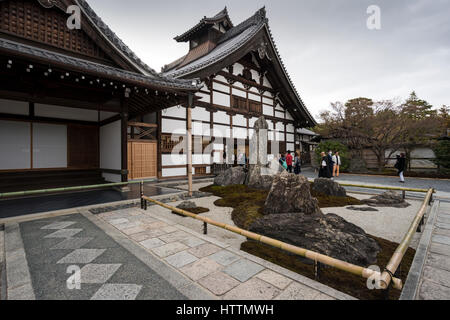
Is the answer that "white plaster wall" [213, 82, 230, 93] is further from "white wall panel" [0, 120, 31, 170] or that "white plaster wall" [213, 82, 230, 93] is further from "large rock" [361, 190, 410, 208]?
"large rock" [361, 190, 410, 208]

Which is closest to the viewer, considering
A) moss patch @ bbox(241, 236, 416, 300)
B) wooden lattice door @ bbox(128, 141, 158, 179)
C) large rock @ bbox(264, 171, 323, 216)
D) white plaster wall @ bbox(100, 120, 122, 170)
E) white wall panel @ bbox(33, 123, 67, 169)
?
moss patch @ bbox(241, 236, 416, 300)

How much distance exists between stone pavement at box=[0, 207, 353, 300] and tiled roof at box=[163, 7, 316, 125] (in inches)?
316

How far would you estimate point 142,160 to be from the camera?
9.13 meters

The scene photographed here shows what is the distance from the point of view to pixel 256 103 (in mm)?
15055

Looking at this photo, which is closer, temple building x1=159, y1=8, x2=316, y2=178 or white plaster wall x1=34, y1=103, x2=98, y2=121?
white plaster wall x1=34, y1=103, x2=98, y2=121

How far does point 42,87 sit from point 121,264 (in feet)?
19.7

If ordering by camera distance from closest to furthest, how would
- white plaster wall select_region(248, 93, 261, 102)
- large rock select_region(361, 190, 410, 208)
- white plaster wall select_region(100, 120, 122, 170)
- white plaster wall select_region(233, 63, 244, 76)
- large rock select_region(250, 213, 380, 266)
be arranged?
large rock select_region(250, 213, 380, 266) < large rock select_region(361, 190, 410, 208) < white plaster wall select_region(100, 120, 122, 170) < white plaster wall select_region(233, 63, 244, 76) < white plaster wall select_region(248, 93, 261, 102)

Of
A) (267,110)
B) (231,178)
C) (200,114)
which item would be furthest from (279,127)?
(231,178)

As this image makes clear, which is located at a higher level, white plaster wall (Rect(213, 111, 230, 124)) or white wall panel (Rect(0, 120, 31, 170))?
white plaster wall (Rect(213, 111, 230, 124))

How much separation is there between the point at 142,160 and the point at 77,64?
520cm

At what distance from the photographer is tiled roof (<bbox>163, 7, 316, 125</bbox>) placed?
10.1m

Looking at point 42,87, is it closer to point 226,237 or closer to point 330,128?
point 226,237

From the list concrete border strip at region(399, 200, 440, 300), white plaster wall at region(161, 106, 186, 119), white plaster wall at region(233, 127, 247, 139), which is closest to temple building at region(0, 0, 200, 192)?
white plaster wall at region(161, 106, 186, 119)

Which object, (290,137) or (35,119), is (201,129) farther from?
(290,137)
